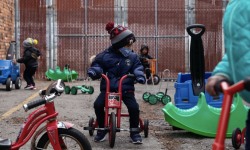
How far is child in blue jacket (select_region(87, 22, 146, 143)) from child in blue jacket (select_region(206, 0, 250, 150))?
2.32m

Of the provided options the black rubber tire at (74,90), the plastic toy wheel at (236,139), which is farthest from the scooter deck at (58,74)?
the plastic toy wheel at (236,139)

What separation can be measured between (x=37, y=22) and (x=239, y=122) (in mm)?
11736

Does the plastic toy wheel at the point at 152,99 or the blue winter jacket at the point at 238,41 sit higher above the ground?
the blue winter jacket at the point at 238,41

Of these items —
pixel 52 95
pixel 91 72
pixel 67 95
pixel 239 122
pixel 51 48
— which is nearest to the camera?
pixel 52 95

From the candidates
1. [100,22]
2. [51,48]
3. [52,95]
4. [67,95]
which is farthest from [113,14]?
[52,95]

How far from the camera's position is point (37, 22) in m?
14.7

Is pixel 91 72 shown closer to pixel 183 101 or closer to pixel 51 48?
pixel 183 101

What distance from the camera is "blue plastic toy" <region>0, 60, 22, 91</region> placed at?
1001cm

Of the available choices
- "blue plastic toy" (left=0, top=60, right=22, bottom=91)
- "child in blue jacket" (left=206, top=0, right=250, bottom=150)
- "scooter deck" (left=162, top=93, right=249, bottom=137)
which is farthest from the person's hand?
"blue plastic toy" (left=0, top=60, right=22, bottom=91)

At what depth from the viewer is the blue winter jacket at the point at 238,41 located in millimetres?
1673

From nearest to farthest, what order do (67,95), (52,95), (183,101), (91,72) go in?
(52,95) → (91,72) → (183,101) → (67,95)

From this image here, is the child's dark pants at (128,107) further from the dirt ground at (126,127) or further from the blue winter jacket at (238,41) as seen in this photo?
the blue winter jacket at (238,41)

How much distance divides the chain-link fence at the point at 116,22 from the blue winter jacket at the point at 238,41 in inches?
511

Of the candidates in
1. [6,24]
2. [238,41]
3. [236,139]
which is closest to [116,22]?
[6,24]
